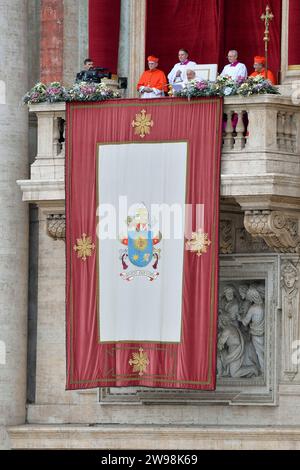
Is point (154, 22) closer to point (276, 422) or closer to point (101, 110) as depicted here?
point (101, 110)

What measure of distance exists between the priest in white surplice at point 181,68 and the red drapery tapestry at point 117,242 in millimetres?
701

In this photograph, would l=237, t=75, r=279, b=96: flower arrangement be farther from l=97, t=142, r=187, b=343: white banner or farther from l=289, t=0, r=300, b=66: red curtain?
l=97, t=142, r=187, b=343: white banner

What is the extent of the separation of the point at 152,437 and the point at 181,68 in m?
4.89

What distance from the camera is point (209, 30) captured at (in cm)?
4141

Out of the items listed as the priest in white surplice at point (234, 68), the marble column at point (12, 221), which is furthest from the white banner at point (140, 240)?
the marble column at point (12, 221)

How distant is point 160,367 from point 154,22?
5.00m

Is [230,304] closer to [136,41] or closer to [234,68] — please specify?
[234,68]

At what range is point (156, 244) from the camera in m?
40.0

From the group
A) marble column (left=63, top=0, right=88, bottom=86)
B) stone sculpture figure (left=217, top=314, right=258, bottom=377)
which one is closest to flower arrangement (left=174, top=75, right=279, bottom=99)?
marble column (left=63, top=0, right=88, bottom=86)

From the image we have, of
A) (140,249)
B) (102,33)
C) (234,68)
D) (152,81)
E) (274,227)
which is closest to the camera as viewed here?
(274,227)

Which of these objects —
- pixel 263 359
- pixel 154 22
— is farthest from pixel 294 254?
pixel 154 22

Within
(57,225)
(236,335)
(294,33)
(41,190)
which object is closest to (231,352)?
(236,335)

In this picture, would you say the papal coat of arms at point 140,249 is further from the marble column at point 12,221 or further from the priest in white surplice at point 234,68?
the priest in white surplice at point 234,68
